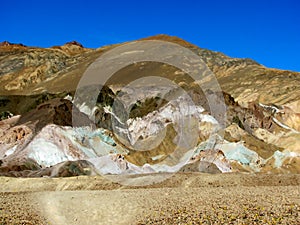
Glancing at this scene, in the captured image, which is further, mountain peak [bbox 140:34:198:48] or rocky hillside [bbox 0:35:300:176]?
mountain peak [bbox 140:34:198:48]

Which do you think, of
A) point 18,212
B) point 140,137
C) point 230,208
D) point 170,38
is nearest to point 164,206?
point 230,208

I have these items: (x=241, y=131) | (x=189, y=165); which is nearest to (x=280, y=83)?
(x=241, y=131)

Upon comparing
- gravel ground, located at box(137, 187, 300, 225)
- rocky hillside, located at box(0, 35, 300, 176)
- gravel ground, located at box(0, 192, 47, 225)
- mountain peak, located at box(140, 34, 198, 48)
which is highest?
mountain peak, located at box(140, 34, 198, 48)

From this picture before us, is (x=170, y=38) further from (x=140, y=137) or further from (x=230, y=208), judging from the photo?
(x=230, y=208)

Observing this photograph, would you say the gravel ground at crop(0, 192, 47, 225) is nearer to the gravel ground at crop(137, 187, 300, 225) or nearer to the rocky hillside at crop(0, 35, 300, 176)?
the gravel ground at crop(137, 187, 300, 225)

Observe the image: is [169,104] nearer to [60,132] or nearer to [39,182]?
[60,132]

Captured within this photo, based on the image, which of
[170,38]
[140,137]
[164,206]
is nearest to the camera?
[164,206]

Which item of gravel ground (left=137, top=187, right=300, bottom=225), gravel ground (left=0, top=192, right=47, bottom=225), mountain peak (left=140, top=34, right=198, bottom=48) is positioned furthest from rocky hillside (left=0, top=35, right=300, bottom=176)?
mountain peak (left=140, top=34, right=198, bottom=48)

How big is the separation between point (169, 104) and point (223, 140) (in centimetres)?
825

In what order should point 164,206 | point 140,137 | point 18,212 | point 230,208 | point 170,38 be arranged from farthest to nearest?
point 170,38 → point 140,137 → point 164,206 → point 18,212 → point 230,208

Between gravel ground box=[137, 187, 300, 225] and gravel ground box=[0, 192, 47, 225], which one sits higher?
gravel ground box=[137, 187, 300, 225]

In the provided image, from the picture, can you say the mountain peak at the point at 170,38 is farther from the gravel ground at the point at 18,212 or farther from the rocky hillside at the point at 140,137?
the gravel ground at the point at 18,212

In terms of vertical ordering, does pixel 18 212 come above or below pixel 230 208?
below

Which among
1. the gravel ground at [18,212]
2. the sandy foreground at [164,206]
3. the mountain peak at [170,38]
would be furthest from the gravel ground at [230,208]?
the mountain peak at [170,38]
